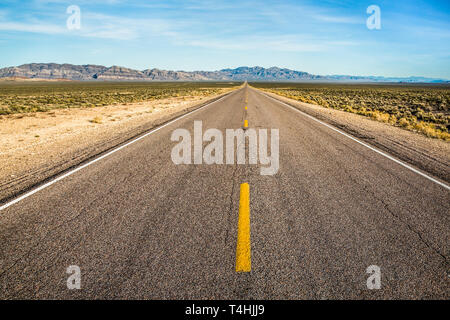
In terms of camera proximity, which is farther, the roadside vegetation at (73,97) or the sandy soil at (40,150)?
the roadside vegetation at (73,97)

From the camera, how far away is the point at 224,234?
3223 mm

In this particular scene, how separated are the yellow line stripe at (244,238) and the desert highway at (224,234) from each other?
0.10 ft

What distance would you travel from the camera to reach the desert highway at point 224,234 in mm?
2449

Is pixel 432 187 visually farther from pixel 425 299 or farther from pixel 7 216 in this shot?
pixel 7 216

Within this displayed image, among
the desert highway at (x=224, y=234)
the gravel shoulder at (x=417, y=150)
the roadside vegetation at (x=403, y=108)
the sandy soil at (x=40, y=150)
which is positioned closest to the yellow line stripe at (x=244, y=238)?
the desert highway at (x=224, y=234)

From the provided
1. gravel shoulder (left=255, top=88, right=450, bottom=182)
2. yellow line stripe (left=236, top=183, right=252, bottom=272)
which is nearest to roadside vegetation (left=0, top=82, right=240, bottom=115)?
yellow line stripe (left=236, top=183, right=252, bottom=272)

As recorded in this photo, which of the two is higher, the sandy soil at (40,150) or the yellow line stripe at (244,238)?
the sandy soil at (40,150)

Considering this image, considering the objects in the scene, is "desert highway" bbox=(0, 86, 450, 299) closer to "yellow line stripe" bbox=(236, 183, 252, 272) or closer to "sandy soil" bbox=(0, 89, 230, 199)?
"yellow line stripe" bbox=(236, 183, 252, 272)

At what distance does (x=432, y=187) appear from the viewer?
4895 millimetres

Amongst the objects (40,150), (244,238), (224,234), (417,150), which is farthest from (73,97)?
(244,238)

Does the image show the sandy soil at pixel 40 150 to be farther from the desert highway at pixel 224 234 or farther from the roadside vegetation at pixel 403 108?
the roadside vegetation at pixel 403 108

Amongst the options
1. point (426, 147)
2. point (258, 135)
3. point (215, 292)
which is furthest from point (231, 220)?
point (426, 147)

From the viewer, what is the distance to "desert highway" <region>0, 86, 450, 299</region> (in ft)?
8.04

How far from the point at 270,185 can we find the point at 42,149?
23.4 ft
